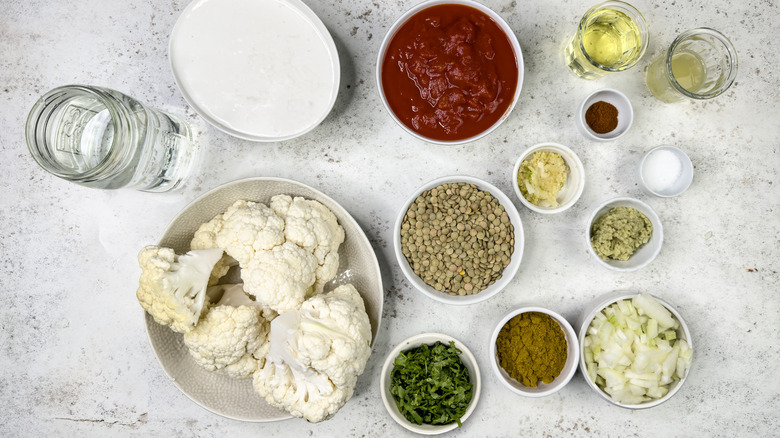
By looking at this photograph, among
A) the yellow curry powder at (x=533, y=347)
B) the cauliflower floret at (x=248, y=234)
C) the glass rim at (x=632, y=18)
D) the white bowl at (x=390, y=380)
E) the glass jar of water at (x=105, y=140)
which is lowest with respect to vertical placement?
the white bowl at (x=390, y=380)

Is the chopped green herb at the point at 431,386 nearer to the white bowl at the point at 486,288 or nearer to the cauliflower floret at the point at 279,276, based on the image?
the white bowl at the point at 486,288

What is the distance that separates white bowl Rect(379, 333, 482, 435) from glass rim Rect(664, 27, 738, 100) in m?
1.20

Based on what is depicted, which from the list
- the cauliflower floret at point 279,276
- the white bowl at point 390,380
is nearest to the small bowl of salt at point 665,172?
the white bowl at point 390,380

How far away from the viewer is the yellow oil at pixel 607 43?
175 centimetres

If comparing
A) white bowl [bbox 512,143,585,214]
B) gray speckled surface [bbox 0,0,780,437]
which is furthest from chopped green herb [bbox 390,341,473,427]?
white bowl [bbox 512,143,585,214]

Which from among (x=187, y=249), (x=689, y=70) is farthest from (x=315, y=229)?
(x=689, y=70)

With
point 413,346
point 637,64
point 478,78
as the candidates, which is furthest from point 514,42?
point 413,346

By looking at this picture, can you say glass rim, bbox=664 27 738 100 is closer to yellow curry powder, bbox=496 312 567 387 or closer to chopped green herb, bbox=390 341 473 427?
yellow curry powder, bbox=496 312 567 387

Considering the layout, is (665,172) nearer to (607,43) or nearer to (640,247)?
(640,247)

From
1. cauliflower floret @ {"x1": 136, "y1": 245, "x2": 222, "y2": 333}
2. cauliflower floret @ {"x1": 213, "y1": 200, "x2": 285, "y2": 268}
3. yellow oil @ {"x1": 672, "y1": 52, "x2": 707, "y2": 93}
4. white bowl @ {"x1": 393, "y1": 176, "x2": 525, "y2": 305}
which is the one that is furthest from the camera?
yellow oil @ {"x1": 672, "y1": 52, "x2": 707, "y2": 93}

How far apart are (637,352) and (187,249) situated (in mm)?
1626

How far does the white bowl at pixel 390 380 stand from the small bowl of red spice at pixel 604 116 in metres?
0.92

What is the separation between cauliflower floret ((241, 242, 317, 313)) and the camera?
1.56m

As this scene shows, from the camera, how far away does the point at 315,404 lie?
1.58m
